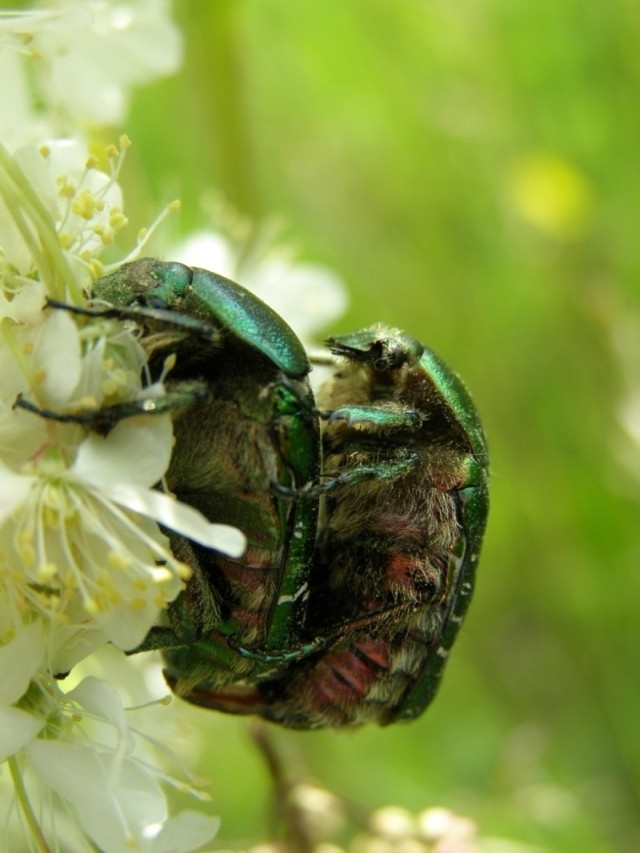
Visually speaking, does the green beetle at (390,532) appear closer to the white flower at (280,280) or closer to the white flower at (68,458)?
the white flower at (68,458)

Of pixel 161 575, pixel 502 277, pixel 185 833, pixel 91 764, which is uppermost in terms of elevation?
pixel 161 575

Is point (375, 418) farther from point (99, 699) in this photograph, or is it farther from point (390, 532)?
point (99, 699)

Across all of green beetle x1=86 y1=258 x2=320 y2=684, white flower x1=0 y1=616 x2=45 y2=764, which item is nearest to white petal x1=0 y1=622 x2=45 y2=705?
white flower x1=0 y1=616 x2=45 y2=764

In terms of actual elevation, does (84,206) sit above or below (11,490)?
above

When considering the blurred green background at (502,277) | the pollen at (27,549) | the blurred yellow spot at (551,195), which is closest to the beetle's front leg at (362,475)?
the pollen at (27,549)

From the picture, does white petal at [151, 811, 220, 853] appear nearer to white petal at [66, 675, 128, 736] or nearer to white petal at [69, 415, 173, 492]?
white petal at [66, 675, 128, 736]

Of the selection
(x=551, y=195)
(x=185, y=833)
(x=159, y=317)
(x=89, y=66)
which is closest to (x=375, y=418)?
(x=159, y=317)
